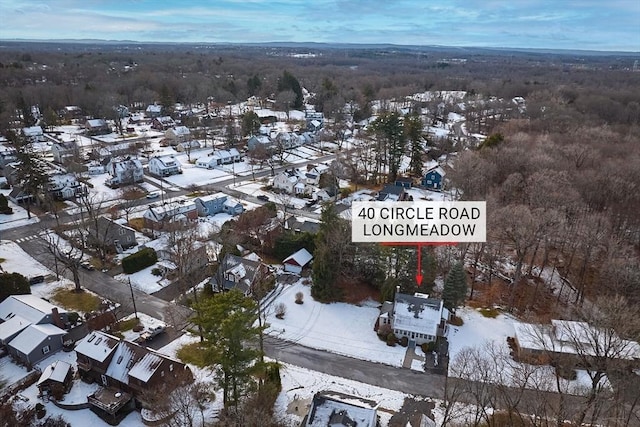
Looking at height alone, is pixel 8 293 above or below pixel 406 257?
below

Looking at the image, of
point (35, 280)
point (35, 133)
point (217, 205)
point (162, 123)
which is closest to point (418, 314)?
point (217, 205)

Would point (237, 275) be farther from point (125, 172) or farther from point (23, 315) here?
point (125, 172)

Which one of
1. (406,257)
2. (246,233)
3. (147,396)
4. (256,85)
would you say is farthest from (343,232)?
(256,85)

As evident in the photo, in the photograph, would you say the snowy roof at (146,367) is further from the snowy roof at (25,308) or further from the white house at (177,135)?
Result: the white house at (177,135)

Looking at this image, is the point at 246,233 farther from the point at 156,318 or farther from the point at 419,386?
the point at 419,386

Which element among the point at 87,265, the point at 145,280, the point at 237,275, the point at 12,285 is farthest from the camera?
the point at 87,265
